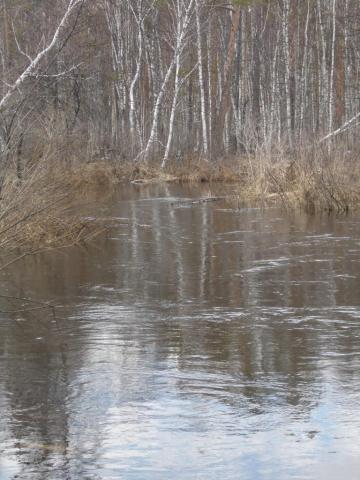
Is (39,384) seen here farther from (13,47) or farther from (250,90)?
(13,47)

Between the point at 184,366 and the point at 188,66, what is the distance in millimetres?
41829

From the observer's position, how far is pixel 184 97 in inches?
1967

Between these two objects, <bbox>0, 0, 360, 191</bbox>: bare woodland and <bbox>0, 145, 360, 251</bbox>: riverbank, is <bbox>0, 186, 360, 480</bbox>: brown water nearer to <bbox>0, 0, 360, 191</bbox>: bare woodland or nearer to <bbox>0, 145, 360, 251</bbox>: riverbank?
<bbox>0, 145, 360, 251</bbox>: riverbank

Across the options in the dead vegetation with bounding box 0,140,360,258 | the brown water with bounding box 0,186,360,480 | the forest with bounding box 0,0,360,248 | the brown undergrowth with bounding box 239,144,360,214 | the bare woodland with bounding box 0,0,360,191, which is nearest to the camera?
the brown water with bounding box 0,186,360,480

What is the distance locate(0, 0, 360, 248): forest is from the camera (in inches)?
756

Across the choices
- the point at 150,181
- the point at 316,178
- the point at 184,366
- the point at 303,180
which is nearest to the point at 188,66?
the point at 150,181

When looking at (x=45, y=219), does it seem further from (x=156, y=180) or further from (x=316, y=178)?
(x=156, y=180)

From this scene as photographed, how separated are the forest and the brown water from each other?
5.55 ft

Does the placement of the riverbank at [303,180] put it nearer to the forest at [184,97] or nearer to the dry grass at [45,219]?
the forest at [184,97]

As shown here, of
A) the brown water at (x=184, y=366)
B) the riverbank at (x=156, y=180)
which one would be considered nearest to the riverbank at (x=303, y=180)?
the riverbank at (x=156, y=180)

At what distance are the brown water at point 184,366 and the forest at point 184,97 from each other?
5.55 feet

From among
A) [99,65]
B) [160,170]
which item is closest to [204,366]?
[160,170]

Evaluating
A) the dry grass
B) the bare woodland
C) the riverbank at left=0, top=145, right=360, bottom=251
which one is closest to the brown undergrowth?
the riverbank at left=0, top=145, right=360, bottom=251

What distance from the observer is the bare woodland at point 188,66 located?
32.9 m
